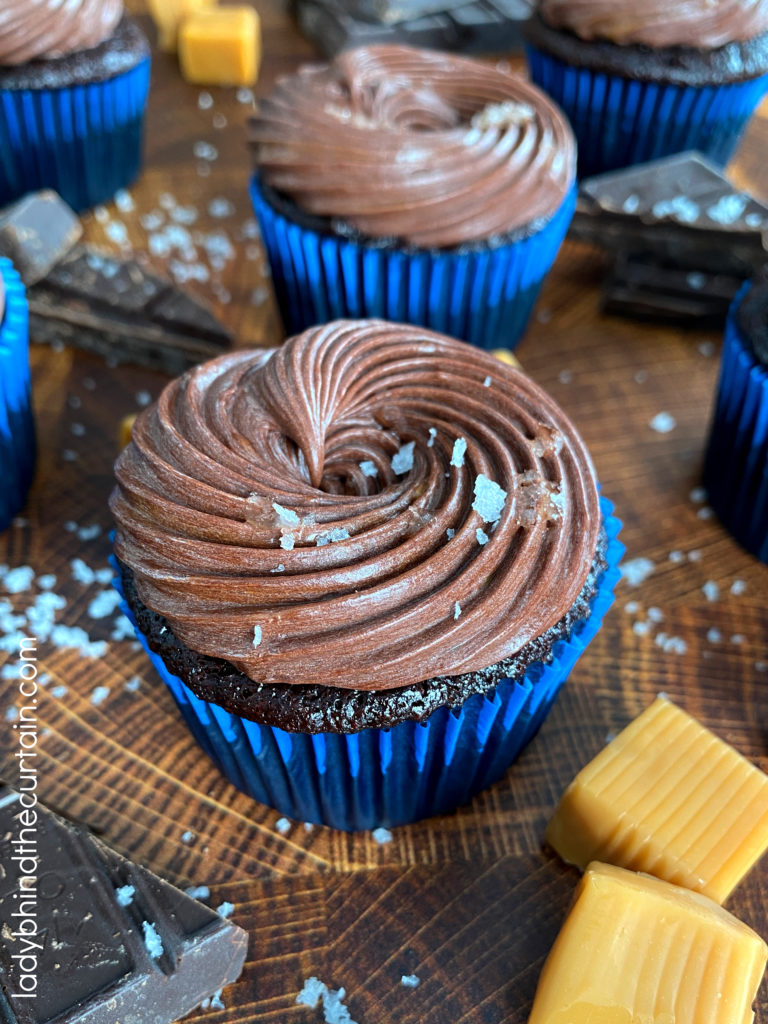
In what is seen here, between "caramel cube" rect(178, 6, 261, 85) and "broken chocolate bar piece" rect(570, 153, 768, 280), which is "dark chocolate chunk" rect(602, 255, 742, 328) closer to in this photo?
"broken chocolate bar piece" rect(570, 153, 768, 280)

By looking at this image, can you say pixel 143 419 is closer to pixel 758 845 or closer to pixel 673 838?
pixel 673 838

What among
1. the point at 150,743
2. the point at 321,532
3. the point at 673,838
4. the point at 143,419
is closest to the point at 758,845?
the point at 673,838

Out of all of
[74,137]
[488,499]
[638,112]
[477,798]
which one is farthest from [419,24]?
[477,798]

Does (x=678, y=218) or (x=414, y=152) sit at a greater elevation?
(x=414, y=152)

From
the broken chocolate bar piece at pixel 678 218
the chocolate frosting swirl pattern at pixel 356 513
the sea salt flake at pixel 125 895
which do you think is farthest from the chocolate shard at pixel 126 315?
the sea salt flake at pixel 125 895

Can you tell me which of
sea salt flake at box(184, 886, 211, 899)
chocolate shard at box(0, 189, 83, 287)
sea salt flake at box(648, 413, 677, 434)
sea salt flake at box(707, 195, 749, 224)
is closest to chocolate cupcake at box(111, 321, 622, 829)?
sea salt flake at box(184, 886, 211, 899)

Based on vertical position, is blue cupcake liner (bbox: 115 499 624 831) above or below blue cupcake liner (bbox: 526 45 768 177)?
below

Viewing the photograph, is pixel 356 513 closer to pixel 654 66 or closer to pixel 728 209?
pixel 728 209
